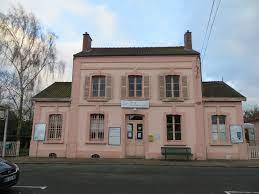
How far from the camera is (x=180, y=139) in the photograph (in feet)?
Result: 63.8

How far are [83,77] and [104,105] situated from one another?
8.26ft

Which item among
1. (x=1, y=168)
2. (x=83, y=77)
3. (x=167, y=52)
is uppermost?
(x=167, y=52)

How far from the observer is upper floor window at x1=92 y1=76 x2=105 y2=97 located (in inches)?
807

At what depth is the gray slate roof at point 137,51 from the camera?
20.5 metres

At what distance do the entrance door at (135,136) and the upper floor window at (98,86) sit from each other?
253 centimetres

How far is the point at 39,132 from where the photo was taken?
20219 mm

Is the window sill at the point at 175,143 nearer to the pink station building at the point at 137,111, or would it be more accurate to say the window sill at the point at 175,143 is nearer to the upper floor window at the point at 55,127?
the pink station building at the point at 137,111

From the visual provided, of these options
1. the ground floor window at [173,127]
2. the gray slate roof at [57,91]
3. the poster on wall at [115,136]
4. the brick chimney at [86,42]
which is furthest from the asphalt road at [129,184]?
the brick chimney at [86,42]

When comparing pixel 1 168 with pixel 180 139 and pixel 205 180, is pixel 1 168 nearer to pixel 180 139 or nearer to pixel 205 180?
pixel 205 180

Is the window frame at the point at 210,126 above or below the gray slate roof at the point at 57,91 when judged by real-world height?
below

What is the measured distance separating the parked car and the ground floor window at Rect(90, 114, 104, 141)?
11888 millimetres

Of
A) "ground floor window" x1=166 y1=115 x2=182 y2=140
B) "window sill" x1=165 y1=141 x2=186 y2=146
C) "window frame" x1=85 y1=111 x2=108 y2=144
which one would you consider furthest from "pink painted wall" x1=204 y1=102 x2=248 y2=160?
"window frame" x1=85 y1=111 x2=108 y2=144

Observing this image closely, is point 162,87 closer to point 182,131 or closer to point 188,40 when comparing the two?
point 182,131

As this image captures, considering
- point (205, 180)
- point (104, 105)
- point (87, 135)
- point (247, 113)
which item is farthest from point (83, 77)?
point (247, 113)
